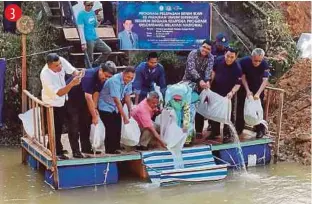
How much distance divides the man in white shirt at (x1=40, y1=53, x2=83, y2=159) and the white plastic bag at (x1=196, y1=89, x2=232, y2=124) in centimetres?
198

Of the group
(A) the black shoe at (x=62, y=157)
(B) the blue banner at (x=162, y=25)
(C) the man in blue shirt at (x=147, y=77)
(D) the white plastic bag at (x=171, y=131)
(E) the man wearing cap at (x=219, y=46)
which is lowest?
(A) the black shoe at (x=62, y=157)

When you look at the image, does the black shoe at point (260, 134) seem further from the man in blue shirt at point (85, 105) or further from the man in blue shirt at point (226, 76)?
the man in blue shirt at point (85, 105)

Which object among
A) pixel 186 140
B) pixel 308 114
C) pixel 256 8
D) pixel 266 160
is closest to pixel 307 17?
pixel 256 8

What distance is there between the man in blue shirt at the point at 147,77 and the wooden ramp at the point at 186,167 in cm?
95

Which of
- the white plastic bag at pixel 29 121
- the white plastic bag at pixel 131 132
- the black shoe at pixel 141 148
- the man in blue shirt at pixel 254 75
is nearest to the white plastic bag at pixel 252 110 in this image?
the man in blue shirt at pixel 254 75

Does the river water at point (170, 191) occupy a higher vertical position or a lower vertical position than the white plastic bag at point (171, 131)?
lower

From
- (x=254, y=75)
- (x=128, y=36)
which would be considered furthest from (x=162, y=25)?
(x=254, y=75)

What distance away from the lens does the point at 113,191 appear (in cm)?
840

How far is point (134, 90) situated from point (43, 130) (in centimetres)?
143

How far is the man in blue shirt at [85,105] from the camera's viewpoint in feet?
26.6

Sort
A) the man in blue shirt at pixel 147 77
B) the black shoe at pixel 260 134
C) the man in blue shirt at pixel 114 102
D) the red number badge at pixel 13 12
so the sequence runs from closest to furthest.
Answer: the man in blue shirt at pixel 114 102, the man in blue shirt at pixel 147 77, the black shoe at pixel 260 134, the red number badge at pixel 13 12

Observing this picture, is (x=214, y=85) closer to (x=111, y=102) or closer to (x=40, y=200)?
(x=111, y=102)

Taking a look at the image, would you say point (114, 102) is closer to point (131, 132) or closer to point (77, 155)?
point (131, 132)

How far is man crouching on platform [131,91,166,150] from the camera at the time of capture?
28.4 ft
